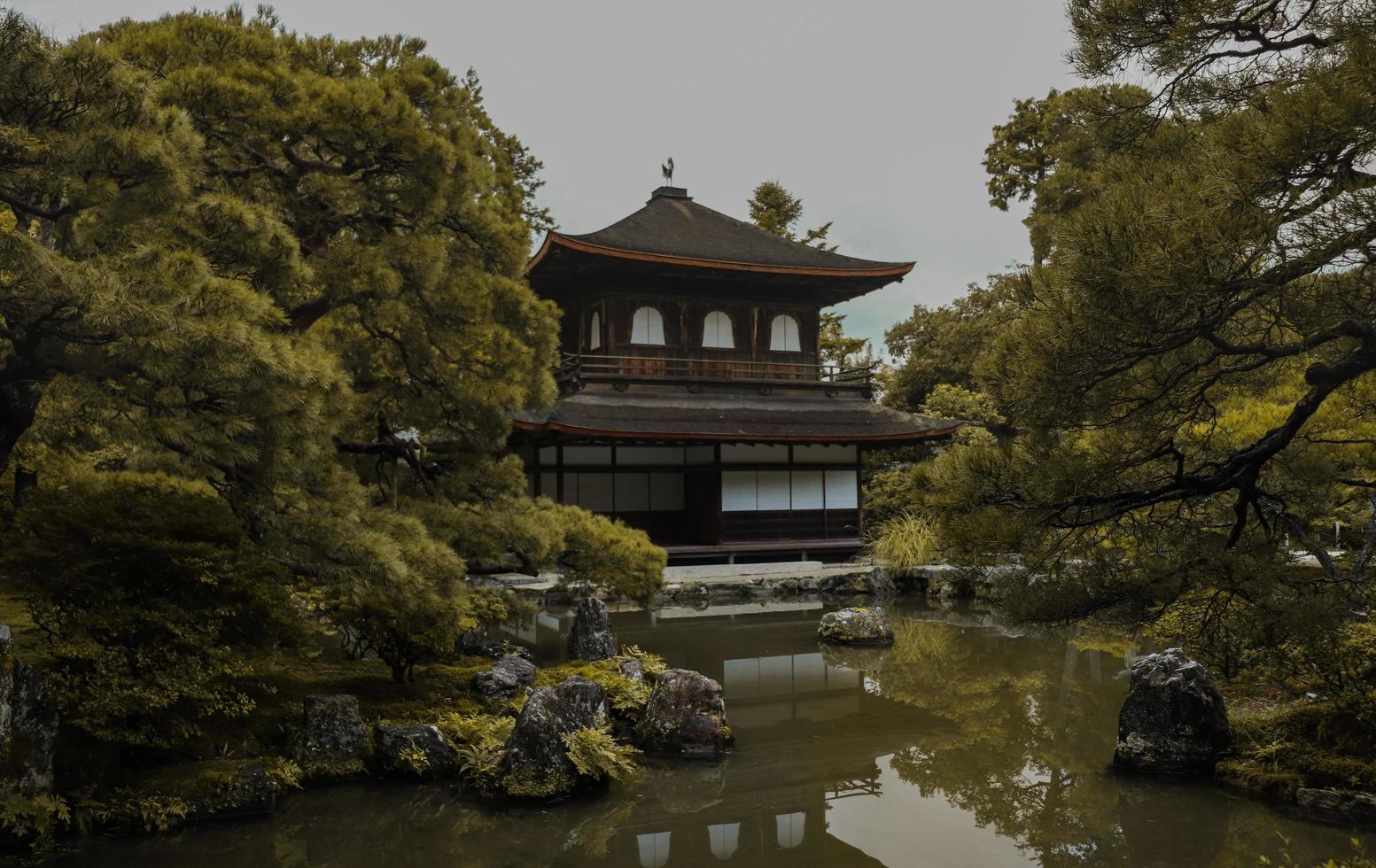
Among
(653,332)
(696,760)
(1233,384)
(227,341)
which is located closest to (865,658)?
(696,760)

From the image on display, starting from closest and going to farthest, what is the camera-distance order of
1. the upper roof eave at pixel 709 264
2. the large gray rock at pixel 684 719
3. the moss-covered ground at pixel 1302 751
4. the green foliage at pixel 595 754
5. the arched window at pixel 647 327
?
1. the moss-covered ground at pixel 1302 751
2. the green foliage at pixel 595 754
3. the large gray rock at pixel 684 719
4. the upper roof eave at pixel 709 264
5. the arched window at pixel 647 327

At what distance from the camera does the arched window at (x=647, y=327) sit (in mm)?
19781

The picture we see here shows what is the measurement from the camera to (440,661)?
883 centimetres

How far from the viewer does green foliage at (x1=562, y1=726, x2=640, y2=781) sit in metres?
6.45

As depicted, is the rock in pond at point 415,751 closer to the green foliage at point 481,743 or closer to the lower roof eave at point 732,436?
the green foliage at point 481,743

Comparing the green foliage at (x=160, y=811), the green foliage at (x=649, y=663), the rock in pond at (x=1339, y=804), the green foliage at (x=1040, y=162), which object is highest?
the green foliage at (x=1040, y=162)

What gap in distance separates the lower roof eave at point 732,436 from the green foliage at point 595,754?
371 inches

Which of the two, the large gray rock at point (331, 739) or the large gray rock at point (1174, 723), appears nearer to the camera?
the large gray rock at point (331, 739)

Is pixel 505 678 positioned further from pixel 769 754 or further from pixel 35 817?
pixel 35 817

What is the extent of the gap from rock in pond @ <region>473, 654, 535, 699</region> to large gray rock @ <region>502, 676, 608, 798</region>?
1.46 meters

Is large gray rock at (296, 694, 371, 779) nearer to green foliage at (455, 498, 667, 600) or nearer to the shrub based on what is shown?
the shrub

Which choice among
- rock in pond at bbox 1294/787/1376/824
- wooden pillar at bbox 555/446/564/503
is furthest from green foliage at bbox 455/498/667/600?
wooden pillar at bbox 555/446/564/503

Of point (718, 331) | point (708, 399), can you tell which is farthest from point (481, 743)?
point (718, 331)

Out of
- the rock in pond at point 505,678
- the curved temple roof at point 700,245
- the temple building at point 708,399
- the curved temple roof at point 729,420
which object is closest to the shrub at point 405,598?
the rock in pond at point 505,678
